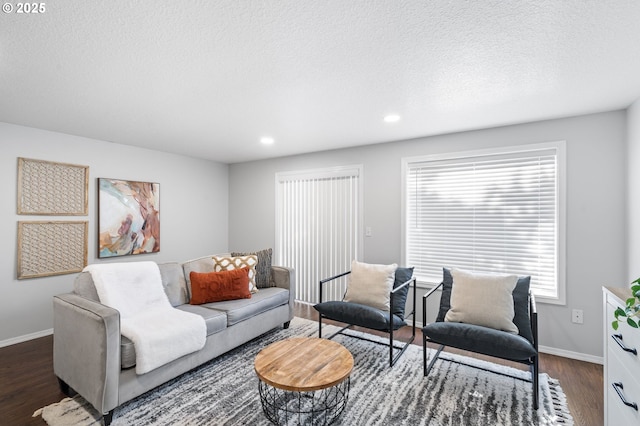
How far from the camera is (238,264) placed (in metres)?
3.49

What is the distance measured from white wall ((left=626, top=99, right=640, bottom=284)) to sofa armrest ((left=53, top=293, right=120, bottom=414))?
3984mm

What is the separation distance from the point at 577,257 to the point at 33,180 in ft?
18.9

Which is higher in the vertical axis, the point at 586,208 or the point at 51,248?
the point at 586,208

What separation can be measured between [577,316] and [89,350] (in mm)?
4162

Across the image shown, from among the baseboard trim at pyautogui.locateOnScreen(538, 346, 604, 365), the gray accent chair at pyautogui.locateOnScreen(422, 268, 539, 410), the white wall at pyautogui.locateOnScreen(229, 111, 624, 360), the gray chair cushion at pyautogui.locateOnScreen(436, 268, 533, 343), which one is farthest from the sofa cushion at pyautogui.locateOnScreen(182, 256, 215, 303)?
the baseboard trim at pyautogui.locateOnScreen(538, 346, 604, 365)

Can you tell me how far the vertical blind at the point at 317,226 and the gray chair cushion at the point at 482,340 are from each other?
191cm

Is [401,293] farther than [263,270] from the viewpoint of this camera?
No

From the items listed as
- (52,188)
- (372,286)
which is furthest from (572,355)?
(52,188)

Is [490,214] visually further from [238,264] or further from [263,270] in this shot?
[238,264]

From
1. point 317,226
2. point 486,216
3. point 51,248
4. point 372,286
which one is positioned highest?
point 486,216

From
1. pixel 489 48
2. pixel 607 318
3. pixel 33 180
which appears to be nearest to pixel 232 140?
pixel 33 180

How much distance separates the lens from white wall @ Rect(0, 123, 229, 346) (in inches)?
128

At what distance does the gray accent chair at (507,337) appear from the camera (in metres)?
2.17

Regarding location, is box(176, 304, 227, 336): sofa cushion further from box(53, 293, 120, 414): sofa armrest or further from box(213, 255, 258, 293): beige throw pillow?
box(53, 293, 120, 414): sofa armrest
